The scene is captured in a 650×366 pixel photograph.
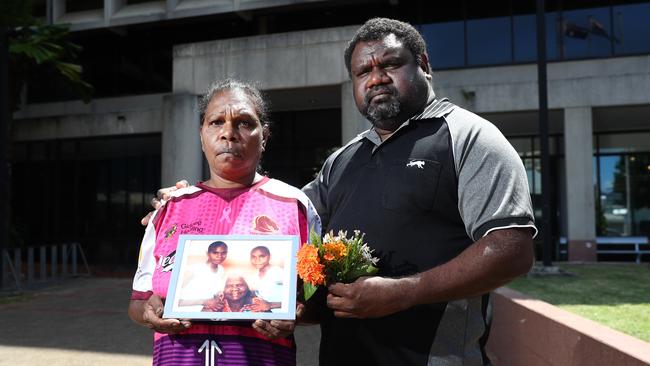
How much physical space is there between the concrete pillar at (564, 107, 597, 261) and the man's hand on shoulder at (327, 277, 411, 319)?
49.1ft

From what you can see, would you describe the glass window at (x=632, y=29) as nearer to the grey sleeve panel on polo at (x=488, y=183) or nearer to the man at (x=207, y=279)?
the grey sleeve panel on polo at (x=488, y=183)

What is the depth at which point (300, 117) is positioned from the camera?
17.7 metres

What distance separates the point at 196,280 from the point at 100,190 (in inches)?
791

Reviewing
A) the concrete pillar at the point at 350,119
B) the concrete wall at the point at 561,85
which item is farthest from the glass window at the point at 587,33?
the concrete pillar at the point at 350,119

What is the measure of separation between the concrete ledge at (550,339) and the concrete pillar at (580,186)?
10.0 m

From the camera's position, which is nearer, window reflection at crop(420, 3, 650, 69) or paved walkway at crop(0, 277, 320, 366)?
paved walkway at crop(0, 277, 320, 366)

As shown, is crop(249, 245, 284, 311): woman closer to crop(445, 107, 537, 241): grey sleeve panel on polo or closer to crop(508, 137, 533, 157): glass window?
crop(445, 107, 537, 241): grey sleeve panel on polo

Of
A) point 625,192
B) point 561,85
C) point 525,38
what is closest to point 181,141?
point 561,85

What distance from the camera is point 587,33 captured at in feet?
54.7

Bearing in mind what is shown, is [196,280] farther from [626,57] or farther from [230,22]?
[230,22]

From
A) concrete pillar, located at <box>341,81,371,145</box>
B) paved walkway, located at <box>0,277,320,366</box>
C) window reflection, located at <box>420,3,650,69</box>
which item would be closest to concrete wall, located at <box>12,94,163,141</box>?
paved walkway, located at <box>0,277,320,366</box>

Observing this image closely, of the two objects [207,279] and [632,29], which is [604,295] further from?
[632,29]

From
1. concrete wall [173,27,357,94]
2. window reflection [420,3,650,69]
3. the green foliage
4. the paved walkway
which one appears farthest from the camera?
window reflection [420,3,650,69]

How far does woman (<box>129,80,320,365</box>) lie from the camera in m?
2.00
